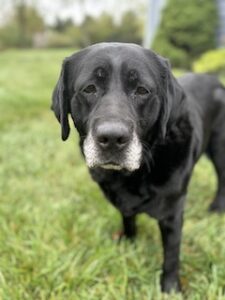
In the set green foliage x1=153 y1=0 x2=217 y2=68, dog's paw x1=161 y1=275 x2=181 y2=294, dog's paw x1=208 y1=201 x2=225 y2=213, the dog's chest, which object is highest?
the dog's chest

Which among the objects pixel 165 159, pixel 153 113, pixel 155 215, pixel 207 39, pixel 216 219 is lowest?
pixel 207 39

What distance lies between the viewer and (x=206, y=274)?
257 cm

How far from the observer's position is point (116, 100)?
188cm

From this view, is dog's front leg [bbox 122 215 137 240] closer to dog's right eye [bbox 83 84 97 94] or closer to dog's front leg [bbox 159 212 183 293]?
dog's front leg [bbox 159 212 183 293]

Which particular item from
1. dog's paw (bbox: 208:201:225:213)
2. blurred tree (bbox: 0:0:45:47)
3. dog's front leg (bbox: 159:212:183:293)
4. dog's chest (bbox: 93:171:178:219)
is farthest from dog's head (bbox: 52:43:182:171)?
blurred tree (bbox: 0:0:45:47)

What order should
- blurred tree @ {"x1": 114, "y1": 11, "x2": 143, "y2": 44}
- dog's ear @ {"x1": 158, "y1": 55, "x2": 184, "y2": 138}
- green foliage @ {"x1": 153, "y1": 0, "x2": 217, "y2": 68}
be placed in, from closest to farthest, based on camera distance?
1. dog's ear @ {"x1": 158, "y1": 55, "x2": 184, "y2": 138}
2. green foliage @ {"x1": 153, "y1": 0, "x2": 217, "y2": 68}
3. blurred tree @ {"x1": 114, "y1": 11, "x2": 143, "y2": 44}

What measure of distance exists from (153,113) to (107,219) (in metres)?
1.37

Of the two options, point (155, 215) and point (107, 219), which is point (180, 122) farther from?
point (107, 219)

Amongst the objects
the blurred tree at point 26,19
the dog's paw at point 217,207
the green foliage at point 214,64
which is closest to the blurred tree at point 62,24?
the blurred tree at point 26,19

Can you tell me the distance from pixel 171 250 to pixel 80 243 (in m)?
0.75

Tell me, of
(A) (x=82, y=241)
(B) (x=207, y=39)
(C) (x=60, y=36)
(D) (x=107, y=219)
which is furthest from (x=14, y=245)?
(C) (x=60, y=36)

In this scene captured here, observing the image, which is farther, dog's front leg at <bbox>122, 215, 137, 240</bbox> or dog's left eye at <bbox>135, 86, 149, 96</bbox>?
dog's front leg at <bbox>122, 215, 137, 240</bbox>

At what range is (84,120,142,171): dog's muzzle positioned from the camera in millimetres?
1753

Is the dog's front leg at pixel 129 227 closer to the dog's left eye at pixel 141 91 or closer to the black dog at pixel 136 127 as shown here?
the black dog at pixel 136 127
